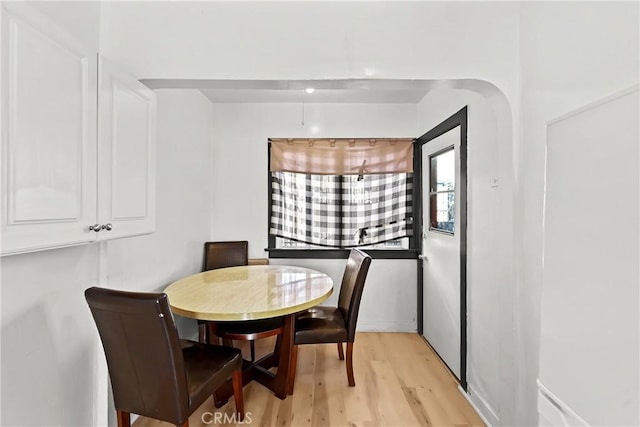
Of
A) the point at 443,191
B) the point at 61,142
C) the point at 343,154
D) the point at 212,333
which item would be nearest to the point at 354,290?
the point at 212,333

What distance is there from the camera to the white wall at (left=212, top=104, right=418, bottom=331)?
11.1ft

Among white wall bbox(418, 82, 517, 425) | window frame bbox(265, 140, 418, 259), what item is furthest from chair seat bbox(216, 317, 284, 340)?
white wall bbox(418, 82, 517, 425)

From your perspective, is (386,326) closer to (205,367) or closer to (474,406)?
(474,406)

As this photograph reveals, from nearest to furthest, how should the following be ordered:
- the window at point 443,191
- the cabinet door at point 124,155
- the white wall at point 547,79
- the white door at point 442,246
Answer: the white wall at point 547,79 → the cabinet door at point 124,155 → the white door at point 442,246 → the window at point 443,191

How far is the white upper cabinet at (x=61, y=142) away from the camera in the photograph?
33.7 inches

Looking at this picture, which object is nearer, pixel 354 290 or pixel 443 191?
pixel 354 290

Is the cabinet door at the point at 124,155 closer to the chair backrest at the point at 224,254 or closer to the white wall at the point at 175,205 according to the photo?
the white wall at the point at 175,205

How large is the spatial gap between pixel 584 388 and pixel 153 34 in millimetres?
2194

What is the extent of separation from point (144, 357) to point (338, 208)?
2.41 metres

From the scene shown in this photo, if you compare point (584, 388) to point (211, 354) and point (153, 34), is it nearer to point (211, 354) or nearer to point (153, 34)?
point (211, 354)

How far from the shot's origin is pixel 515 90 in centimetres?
157

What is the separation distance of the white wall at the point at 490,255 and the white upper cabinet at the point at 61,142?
1731mm

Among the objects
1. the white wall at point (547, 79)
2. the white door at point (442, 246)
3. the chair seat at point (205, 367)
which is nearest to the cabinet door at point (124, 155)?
the chair seat at point (205, 367)

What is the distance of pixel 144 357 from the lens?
1340 millimetres
